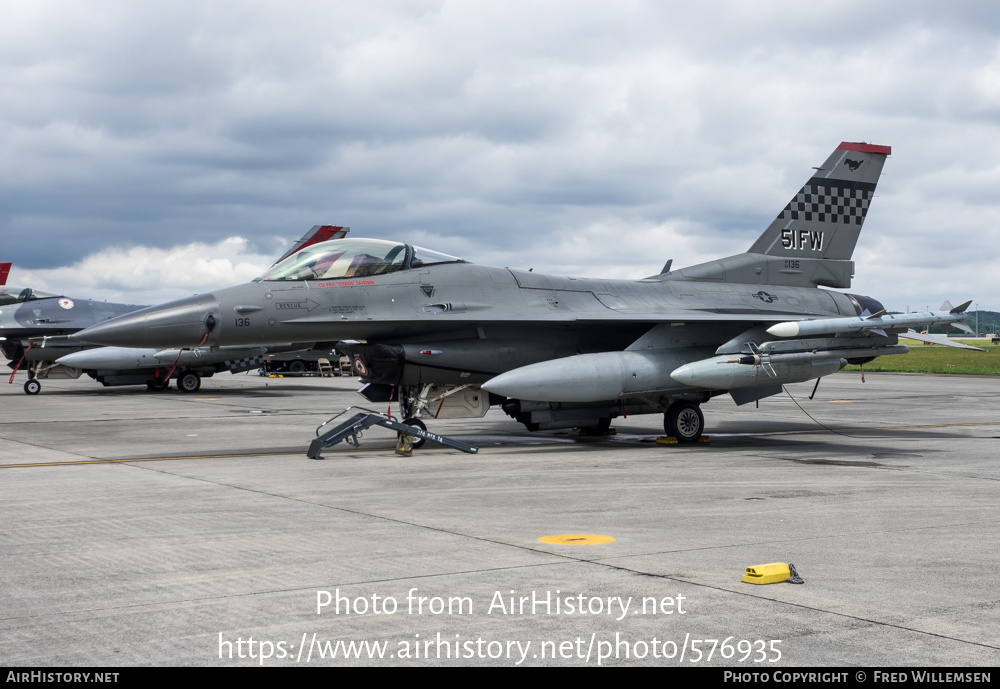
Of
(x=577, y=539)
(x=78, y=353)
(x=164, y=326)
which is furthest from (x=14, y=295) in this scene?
(x=577, y=539)

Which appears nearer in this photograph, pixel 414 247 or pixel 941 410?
pixel 414 247

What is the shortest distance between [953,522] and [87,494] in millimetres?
8289

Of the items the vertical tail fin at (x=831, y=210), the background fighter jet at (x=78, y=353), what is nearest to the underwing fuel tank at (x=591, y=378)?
the vertical tail fin at (x=831, y=210)

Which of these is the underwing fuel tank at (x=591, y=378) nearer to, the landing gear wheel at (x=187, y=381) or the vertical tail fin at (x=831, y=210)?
the vertical tail fin at (x=831, y=210)

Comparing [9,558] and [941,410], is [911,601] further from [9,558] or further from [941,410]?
[941,410]

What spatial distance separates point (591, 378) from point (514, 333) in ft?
5.68

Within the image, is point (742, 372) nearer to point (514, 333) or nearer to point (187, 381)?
point (514, 333)

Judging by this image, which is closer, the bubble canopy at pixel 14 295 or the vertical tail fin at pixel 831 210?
the vertical tail fin at pixel 831 210

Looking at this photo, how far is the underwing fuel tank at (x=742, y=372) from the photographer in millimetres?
13781

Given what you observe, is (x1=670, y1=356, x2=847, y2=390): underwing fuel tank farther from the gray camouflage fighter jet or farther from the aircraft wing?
the aircraft wing

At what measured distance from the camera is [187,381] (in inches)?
1198

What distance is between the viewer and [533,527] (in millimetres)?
7898

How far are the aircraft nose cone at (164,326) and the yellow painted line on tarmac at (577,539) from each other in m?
7.04
